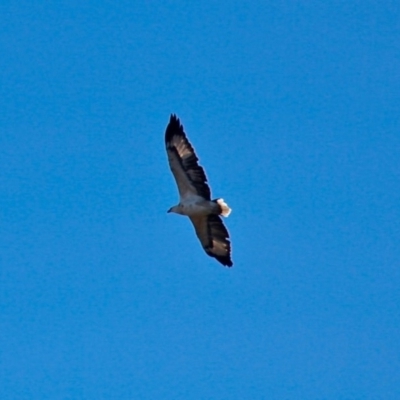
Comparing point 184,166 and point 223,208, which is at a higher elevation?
point 184,166

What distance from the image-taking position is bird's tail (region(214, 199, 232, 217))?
5262 centimetres

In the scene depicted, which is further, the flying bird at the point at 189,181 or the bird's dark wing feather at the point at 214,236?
the bird's dark wing feather at the point at 214,236

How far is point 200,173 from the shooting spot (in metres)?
52.6

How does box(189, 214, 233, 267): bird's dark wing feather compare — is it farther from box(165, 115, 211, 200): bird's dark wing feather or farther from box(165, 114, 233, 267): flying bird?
box(165, 115, 211, 200): bird's dark wing feather

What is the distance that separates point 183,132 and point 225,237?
294cm

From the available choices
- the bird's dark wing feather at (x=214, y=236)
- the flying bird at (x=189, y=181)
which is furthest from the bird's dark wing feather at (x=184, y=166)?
the bird's dark wing feather at (x=214, y=236)

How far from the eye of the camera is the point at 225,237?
5369 cm

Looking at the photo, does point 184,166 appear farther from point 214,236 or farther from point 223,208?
point 214,236

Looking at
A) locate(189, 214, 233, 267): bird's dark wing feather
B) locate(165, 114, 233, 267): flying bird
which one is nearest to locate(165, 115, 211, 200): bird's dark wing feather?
locate(165, 114, 233, 267): flying bird

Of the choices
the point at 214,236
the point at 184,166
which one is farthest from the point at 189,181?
the point at 214,236

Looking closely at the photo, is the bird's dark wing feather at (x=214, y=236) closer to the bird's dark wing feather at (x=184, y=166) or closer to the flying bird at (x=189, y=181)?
the flying bird at (x=189, y=181)

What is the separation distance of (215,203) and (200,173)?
2.74 feet

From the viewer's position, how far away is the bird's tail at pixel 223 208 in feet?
173

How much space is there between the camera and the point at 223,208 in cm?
5262
